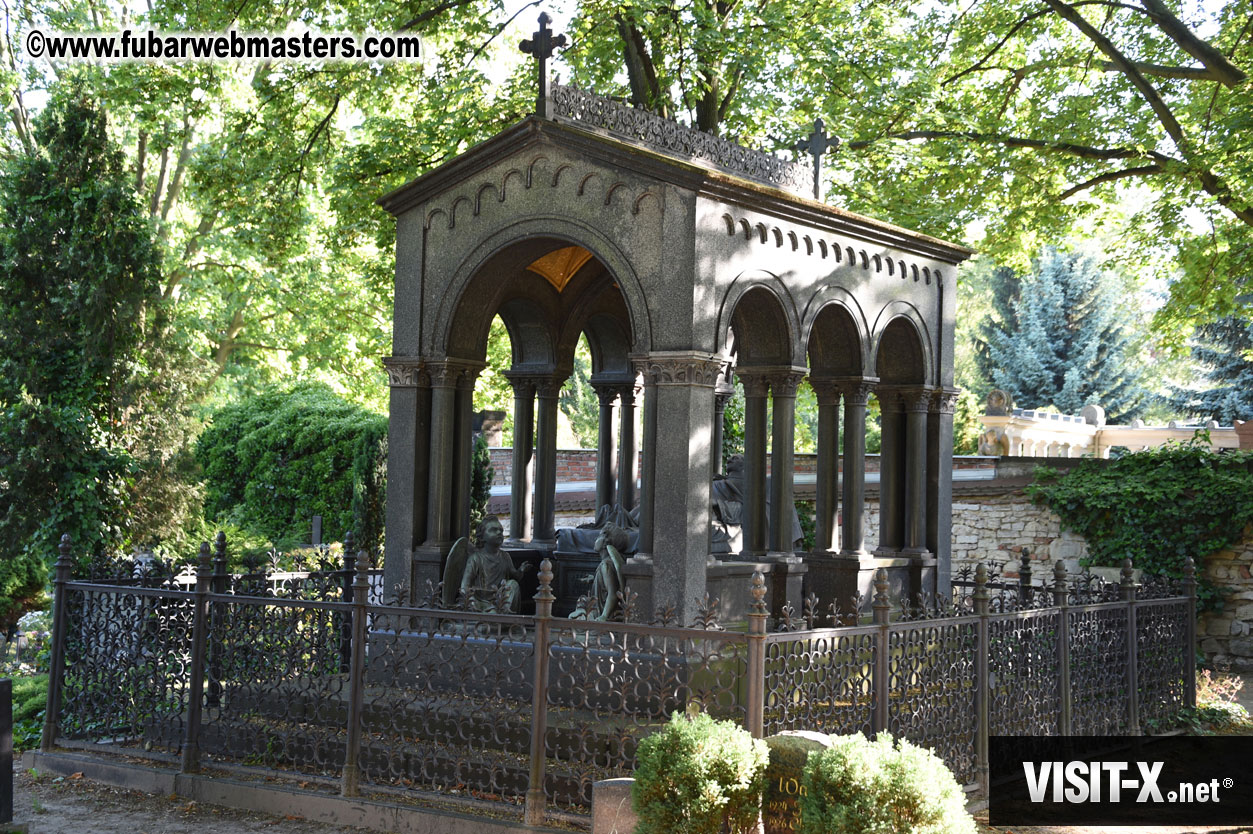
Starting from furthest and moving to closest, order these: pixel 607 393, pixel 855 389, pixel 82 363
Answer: pixel 82 363
pixel 607 393
pixel 855 389

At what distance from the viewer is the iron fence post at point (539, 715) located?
6.83 m

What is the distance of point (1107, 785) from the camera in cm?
821

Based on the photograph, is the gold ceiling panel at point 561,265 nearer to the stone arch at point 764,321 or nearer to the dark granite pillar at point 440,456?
the dark granite pillar at point 440,456

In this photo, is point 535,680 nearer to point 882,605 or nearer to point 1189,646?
point 882,605

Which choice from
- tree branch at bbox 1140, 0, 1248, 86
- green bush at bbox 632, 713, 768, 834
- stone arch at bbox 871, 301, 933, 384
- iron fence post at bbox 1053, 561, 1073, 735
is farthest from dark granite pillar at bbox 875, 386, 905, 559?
tree branch at bbox 1140, 0, 1248, 86

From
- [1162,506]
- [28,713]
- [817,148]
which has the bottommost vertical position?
[28,713]

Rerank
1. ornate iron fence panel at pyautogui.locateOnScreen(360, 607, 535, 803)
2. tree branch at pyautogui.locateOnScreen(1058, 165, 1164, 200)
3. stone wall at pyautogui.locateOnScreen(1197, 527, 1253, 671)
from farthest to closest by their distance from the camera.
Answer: tree branch at pyautogui.locateOnScreen(1058, 165, 1164, 200) → stone wall at pyautogui.locateOnScreen(1197, 527, 1253, 671) → ornate iron fence panel at pyautogui.locateOnScreen(360, 607, 535, 803)

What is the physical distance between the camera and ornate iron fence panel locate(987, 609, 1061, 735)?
8352 millimetres

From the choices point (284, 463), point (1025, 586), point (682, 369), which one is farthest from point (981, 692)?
point (284, 463)

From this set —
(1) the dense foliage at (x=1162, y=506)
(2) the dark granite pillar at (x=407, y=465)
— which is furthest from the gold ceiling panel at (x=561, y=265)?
(1) the dense foliage at (x=1162, y=506)

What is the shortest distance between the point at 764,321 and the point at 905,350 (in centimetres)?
214

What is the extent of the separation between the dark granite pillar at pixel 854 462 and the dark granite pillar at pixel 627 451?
195cm

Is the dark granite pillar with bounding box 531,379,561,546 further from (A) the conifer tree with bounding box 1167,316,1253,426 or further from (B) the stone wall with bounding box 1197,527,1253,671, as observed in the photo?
(A) the conifer tree with bounding box 1167,316,1253,426

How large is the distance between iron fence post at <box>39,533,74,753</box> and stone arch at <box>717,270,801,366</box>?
5536mm
